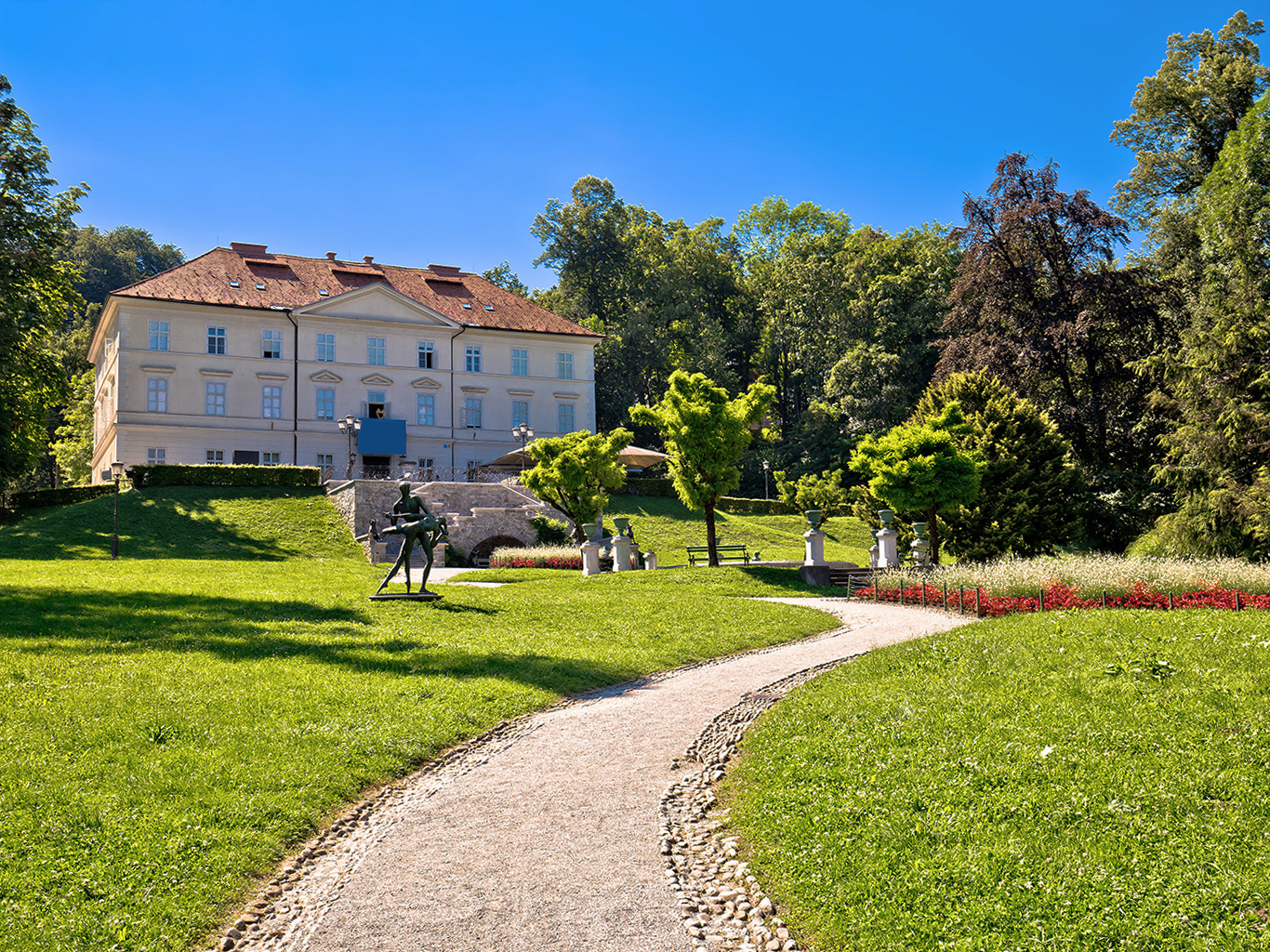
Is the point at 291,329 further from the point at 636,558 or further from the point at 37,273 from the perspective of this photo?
the point at 636,558

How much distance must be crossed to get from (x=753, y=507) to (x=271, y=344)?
28.7m

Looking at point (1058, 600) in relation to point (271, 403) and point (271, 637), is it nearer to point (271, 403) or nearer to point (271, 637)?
point (271, 637)

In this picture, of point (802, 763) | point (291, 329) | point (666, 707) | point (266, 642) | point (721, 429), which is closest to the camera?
point (802, 763)

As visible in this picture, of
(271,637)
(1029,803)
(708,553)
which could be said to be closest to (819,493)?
(708,553)

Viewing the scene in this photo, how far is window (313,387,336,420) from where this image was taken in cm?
4841

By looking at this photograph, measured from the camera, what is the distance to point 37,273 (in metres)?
25.6

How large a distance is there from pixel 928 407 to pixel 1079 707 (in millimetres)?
22628

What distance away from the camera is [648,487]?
154 ft

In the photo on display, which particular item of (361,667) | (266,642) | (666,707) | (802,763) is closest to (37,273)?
(266,642)

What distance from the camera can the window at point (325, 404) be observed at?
48406 millimetres

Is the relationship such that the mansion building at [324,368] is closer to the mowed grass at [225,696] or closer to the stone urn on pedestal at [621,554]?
the stone urn on pedestal at [621,554]

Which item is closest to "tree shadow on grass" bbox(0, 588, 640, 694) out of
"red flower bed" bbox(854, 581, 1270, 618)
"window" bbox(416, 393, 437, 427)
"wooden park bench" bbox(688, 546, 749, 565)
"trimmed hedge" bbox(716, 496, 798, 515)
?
"red flower bed" bbox(854, 581, 1270, 618)

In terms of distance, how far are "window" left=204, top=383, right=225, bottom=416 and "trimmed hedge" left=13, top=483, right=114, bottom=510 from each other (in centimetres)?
1005

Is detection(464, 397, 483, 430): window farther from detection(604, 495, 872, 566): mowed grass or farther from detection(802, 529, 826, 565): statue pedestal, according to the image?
detection(802, 529, 826, 565): statue pedestal
